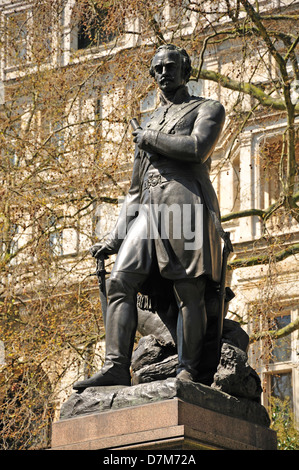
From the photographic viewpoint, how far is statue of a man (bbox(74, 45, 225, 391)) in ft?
25.8

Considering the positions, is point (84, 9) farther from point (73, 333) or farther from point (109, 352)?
point (109, 352)

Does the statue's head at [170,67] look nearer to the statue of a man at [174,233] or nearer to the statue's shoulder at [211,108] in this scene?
the statue of a man at [174,233]

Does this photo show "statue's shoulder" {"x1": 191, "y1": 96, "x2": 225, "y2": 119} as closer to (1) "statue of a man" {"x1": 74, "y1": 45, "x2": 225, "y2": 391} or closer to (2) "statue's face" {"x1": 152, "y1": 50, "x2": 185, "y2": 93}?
(1) "statue of a man" {"x1": 74, "y1": 45, "x2": 225, "y2": 391}

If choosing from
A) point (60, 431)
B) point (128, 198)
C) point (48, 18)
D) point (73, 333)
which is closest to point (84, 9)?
point (48, 18)

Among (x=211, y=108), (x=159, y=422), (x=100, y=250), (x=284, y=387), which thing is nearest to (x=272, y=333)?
(x=100, y=250)

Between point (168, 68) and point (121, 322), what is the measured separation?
1.72 m

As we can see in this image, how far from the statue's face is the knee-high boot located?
52.8 inches

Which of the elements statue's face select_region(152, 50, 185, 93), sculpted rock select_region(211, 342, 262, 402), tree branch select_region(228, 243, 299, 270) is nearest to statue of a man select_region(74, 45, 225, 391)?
statue's face select_region(152, 50, 185, 93)

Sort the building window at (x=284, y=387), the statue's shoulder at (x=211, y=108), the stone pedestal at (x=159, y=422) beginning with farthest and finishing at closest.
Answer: the building window at (x=284, y=387) < the statue's shoulder at (x=211, y=108) < the stone pedestal at (x=159, y=422)

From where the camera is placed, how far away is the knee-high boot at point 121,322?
784 cm

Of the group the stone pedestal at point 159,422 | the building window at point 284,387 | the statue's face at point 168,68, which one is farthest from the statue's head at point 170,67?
the building window at point 284,387

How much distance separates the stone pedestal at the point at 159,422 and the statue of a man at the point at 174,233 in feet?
0.84

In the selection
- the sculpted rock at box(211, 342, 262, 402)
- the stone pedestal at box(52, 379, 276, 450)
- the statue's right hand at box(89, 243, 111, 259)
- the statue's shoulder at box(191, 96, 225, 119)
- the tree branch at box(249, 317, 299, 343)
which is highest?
the tree branch at box(249, 317, 299, 343)

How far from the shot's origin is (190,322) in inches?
309
